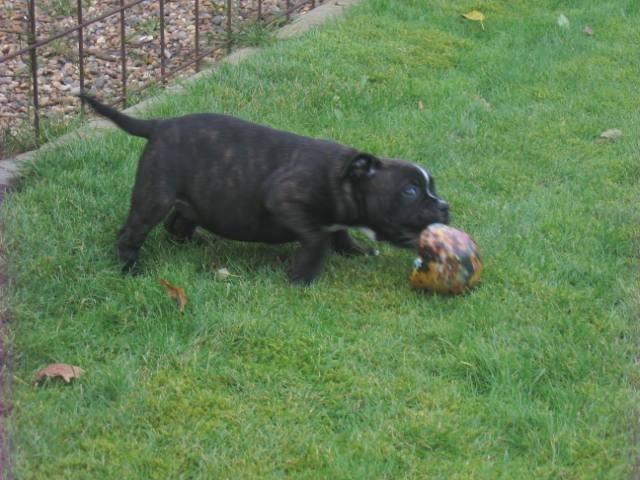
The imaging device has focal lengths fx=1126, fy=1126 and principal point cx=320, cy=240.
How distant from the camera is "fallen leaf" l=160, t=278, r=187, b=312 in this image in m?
5.05

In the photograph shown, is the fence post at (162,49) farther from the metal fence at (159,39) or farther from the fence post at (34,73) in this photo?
the fence post at (34,73)

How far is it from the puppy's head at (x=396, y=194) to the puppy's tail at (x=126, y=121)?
1.06m

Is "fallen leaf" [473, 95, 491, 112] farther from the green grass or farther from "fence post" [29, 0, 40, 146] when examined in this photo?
"fence post" [29, 0, 40, 146]

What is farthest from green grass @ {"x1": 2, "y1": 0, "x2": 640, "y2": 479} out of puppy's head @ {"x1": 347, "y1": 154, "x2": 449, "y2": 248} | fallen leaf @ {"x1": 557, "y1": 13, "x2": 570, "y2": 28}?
fallen leaf @ {"x1": 557, "y1": 13, "x2": 570, "y2": 28}

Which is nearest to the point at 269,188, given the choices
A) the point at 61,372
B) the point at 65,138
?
the point at 61,372

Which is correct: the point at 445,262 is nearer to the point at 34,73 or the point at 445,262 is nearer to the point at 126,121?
the point at 126,121

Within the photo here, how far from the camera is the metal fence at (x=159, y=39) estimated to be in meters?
7.04

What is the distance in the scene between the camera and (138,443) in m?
4.12

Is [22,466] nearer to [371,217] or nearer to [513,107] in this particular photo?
[371,217]

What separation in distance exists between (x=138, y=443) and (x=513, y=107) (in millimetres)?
4460

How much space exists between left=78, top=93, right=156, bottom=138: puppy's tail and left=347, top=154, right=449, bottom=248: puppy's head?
41.6 inches

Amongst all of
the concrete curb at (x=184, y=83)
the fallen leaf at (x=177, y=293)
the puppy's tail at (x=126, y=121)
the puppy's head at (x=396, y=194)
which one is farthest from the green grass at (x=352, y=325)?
the puppy's tail at (x=126, y=121)

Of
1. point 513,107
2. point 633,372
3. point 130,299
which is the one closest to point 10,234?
point 130,299

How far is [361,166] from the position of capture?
17.3 feet
